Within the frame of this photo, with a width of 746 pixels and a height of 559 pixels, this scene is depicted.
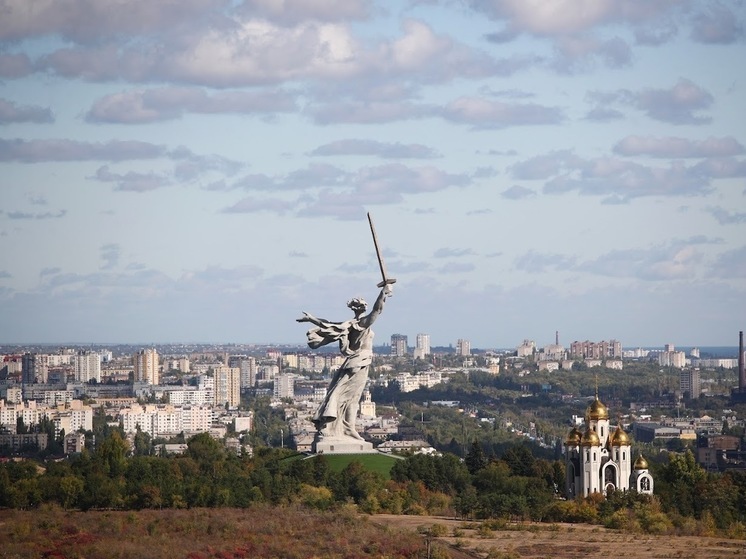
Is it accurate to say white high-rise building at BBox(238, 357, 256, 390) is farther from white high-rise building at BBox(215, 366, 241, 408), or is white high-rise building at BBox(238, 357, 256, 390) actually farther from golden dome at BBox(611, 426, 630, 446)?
golden dome at BBox(611, 426, 630, 446)

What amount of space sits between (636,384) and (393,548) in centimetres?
14058

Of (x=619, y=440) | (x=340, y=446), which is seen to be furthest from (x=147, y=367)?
(x=619, y=440)

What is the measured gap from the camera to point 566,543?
39.5 meters

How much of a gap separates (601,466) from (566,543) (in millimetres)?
7986

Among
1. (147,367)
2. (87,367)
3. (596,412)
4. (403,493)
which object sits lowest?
(403,493)

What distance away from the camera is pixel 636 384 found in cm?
17588

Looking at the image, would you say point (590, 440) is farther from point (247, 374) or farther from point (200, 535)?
point (247, 374)

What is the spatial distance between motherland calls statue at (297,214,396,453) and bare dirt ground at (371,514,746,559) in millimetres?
4816

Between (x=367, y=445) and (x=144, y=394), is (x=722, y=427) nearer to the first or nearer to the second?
(x=144, y=394)

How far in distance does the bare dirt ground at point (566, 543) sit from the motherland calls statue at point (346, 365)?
482 cm

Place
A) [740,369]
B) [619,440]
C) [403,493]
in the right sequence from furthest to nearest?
[740,369] < [619,440] < [403,493]

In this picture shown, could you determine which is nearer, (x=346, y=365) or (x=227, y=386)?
(x=346, y=365)

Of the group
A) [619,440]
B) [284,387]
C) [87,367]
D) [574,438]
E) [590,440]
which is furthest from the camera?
[87,367]

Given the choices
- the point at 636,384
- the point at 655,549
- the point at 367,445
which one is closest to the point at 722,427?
the point at 636,384
